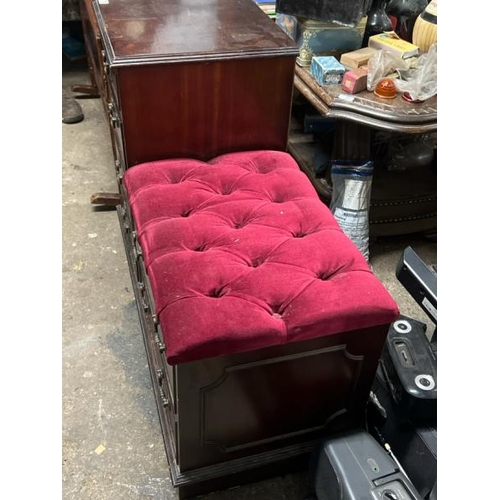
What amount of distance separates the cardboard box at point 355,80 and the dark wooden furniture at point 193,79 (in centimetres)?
29

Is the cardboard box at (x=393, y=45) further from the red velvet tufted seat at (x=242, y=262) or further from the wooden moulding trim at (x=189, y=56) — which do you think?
the red velvet tufted seat at (x=242, y=262)

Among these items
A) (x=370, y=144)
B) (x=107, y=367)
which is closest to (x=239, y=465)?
(x=107, y=367)

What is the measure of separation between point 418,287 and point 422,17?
1068mm

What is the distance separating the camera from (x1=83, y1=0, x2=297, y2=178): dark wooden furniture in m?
1.52

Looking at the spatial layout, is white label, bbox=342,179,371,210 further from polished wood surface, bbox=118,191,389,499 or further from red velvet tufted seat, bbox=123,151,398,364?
polished wood surface, bbox=118,191,389,499

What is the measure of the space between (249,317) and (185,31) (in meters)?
0.97

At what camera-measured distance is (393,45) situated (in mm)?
1917

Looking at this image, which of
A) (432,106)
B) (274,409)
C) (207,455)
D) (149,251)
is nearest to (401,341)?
(274,409)

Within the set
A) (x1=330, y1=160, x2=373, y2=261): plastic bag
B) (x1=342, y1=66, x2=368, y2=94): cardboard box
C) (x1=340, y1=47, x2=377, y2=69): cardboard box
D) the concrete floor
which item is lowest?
the concrete floor

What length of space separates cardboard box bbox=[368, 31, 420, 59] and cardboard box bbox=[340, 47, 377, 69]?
0.04 metres

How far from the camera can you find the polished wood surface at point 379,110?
177cm

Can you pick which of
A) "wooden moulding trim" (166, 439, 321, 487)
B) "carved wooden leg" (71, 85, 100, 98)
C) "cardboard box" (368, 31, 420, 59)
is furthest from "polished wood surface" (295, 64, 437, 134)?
"carved wooden leg" (71, 85, 100, 98)

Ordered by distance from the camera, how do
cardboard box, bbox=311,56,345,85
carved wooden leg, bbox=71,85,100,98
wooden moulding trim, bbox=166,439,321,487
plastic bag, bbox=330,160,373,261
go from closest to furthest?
wooden moulding trim, bbox=166,439,321,487 → cardboard box, bbox=311,56,345,85 → plastic bag, bbox=330,160,373,261 → carved wooden leg, bbox=71,85,100,98

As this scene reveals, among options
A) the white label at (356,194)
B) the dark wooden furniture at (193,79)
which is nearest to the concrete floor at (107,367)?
the white label at (356,194)
